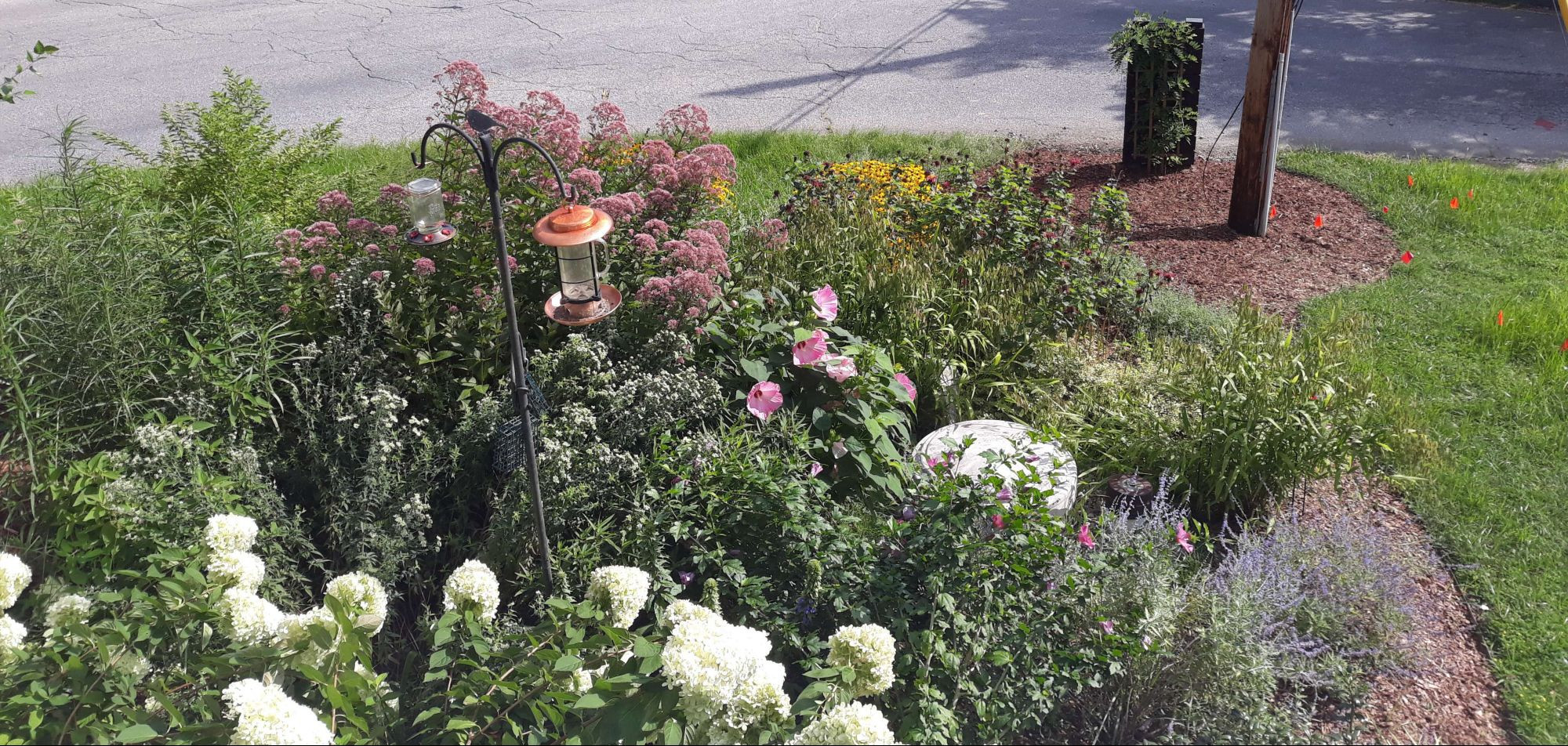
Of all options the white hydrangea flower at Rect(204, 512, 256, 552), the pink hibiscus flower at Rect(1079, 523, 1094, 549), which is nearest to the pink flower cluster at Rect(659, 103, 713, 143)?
the pink hibiscus flower at Rect(1079, 523, 1094, 549)

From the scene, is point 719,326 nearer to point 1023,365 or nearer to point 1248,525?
point 1023,365

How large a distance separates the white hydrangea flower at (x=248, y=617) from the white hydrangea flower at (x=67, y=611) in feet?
1.37

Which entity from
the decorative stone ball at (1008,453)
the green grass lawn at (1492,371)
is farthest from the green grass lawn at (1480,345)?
the decorative stone ball at (1008,453)

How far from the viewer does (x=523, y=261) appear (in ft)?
13.3

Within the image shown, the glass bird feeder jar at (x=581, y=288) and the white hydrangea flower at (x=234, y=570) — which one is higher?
the glass bird feeder jar at (x=581, y=288)

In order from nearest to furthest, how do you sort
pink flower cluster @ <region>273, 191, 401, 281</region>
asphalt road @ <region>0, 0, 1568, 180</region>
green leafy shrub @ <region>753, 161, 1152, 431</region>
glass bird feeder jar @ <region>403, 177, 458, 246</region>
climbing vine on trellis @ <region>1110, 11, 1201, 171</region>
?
glass bird feeder jar @ <region>403, 177, 458, 246</region>
pink flower cluster @ <region>273, 191, 401, 281</region>
green leafy shrub @ <region>753, 161, 1152, 431</region>
climbing vine on trellis @ <region>1110, 11, 1201, 171</region>
asphalt road @ <region>0, 0, 1568, 180</region>

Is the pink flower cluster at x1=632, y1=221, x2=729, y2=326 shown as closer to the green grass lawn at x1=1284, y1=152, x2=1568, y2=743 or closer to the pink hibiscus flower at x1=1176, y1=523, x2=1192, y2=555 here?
the pink hibiscus flower at x1=1176, y1=523, x2=1192, y2=555

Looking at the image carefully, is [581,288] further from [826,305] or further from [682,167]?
[682,167]

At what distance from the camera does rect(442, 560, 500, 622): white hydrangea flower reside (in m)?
2.66

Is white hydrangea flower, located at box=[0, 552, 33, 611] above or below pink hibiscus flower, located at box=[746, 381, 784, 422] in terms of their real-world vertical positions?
below

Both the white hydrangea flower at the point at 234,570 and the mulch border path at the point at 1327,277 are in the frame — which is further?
the mulch border path at the point at 1327,277

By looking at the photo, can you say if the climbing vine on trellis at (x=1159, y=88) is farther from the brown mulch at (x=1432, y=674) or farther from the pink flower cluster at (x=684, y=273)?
the pink flower cluster at (x=684, y=273)

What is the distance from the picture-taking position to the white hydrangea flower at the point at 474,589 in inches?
105

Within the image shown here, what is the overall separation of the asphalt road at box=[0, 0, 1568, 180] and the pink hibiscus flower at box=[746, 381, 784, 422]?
478cm
